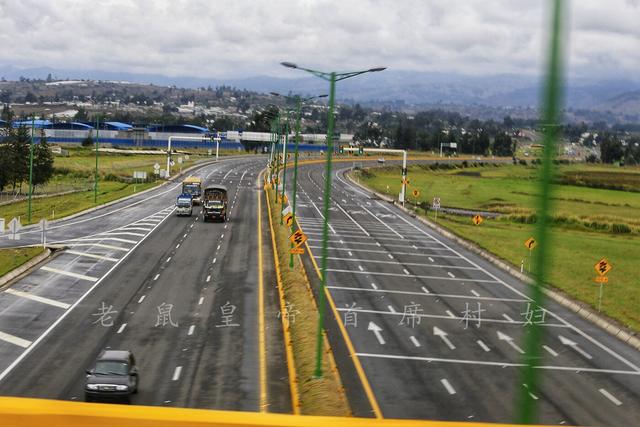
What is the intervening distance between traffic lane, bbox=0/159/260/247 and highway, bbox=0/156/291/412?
20.2 inches

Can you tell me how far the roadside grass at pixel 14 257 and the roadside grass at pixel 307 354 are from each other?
1552 cm

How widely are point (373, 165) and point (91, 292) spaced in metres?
135

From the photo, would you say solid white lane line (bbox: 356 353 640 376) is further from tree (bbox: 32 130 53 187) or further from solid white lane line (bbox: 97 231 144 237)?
tree (bbox: 32 130 53 187)

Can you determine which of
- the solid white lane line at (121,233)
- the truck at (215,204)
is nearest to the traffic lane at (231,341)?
the solid white lane line at (121,233)

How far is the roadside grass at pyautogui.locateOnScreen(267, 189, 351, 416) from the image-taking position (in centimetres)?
2356

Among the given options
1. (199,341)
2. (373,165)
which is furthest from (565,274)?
(373,165)

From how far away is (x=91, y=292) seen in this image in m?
42.1

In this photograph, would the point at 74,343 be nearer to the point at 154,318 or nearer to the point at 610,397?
the point at 154,318

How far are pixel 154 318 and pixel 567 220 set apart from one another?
188 feet

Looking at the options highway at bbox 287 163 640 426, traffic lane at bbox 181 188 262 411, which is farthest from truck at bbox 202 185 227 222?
highway at bbox 287 163 640 426

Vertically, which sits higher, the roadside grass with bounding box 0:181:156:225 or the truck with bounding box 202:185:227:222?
the truck with bounding box 202:185:227:222

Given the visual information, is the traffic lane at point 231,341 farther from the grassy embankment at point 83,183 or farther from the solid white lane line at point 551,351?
the grassy embankment at point 83,183

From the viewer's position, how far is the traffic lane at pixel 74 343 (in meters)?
26.7

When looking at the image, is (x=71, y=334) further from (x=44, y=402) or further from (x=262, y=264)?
(x=44, y=402)
